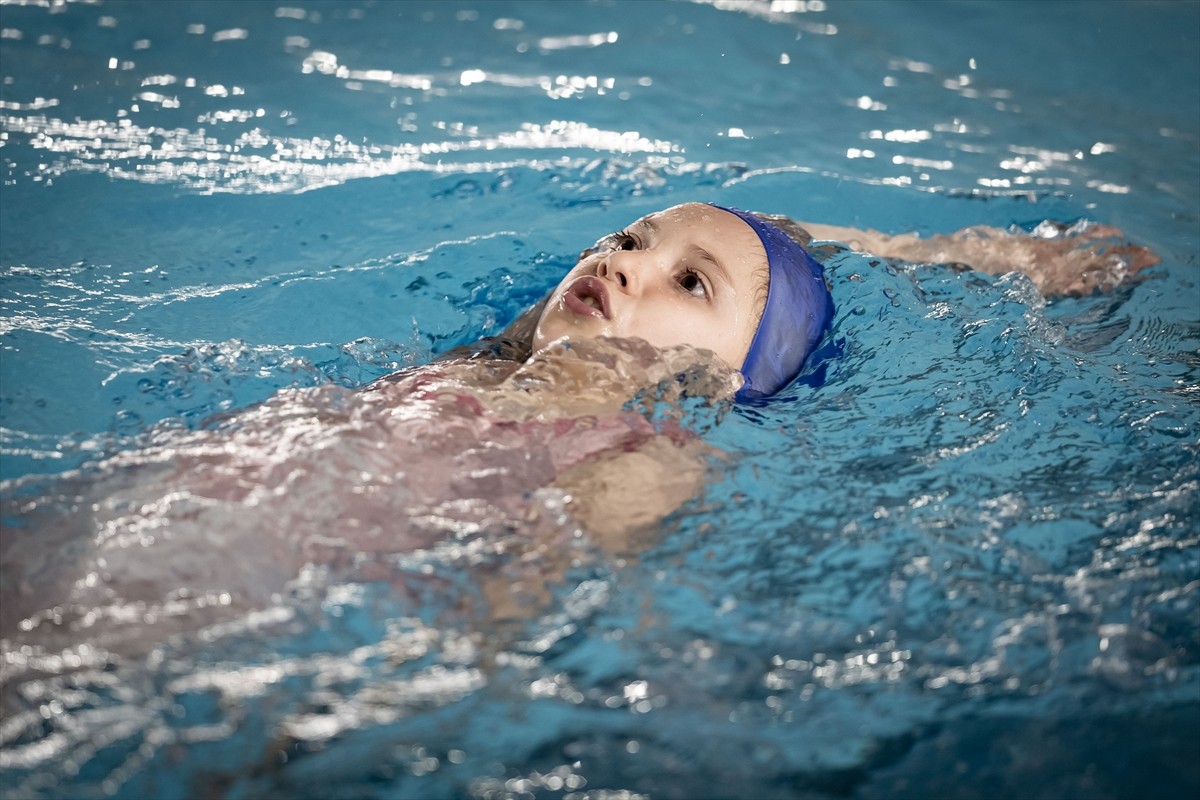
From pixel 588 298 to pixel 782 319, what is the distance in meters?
0.73

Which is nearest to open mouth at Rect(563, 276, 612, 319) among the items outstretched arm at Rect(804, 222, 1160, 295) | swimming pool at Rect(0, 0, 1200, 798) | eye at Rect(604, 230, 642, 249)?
eye at Rect(604, 230, 642, 249)

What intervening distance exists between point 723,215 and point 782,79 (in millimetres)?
3834

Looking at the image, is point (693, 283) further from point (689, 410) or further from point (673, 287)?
point (689, 410)

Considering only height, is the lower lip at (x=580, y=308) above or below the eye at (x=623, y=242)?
below

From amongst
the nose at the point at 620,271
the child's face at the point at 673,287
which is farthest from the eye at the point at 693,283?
the nose at the point at 620,271

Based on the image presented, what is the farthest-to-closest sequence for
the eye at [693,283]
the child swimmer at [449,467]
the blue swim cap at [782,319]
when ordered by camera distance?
the blue swim cap at [782,319]
the eye at [693,283]
the child swimmer at [449,467]

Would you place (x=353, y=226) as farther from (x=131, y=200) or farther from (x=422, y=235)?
(x=131, y=200)

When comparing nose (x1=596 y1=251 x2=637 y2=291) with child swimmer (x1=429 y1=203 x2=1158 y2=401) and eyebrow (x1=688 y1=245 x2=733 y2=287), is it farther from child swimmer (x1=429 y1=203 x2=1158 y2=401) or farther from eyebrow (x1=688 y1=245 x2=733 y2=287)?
eyebrow (x1=688 y1=245 x2=733 y2=287)

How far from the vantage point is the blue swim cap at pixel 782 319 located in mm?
3494

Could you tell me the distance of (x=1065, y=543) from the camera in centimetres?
Result: 271

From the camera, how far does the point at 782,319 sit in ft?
11.7

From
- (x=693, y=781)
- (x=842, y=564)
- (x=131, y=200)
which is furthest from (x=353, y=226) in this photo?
(x=693, y=781)

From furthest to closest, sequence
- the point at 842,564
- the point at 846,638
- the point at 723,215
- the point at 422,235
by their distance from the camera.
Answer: the point at 422,235 → the point at 723,215 → the point at 842,564 → the point at 846,638

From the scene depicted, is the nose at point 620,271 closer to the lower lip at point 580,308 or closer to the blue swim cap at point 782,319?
the lower lip at point 580,308
